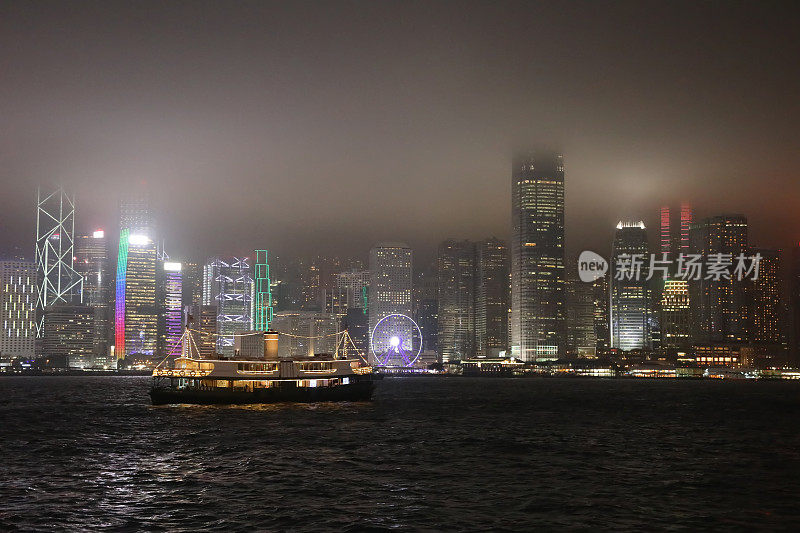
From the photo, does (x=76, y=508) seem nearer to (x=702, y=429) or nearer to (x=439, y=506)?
(x=439, y=506)

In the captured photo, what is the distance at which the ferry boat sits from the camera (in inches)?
4636

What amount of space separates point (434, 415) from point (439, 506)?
212 ft

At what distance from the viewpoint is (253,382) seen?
393 ft

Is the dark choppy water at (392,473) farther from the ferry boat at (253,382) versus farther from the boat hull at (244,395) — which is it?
the ferry boat at (253,382)

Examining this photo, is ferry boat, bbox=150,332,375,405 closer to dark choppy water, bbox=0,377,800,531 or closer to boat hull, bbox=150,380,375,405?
boat hull, bbox=150,380,375,405

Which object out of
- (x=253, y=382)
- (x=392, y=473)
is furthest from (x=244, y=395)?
(x=392, y=473)

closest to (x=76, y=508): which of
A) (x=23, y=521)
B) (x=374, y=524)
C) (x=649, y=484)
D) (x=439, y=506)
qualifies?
(x=23, y=521)

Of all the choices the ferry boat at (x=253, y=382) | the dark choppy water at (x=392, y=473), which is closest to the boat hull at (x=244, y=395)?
the ferry boat at (x=253, y=382)

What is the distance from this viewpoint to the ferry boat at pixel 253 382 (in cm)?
11775

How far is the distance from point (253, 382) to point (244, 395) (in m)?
2.41

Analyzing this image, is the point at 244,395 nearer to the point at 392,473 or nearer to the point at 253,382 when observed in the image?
the point at 253,382

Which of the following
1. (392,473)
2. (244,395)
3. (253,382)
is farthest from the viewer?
(253,382)

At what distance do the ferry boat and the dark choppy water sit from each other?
16336mm

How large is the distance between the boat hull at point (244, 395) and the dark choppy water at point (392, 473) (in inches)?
615
